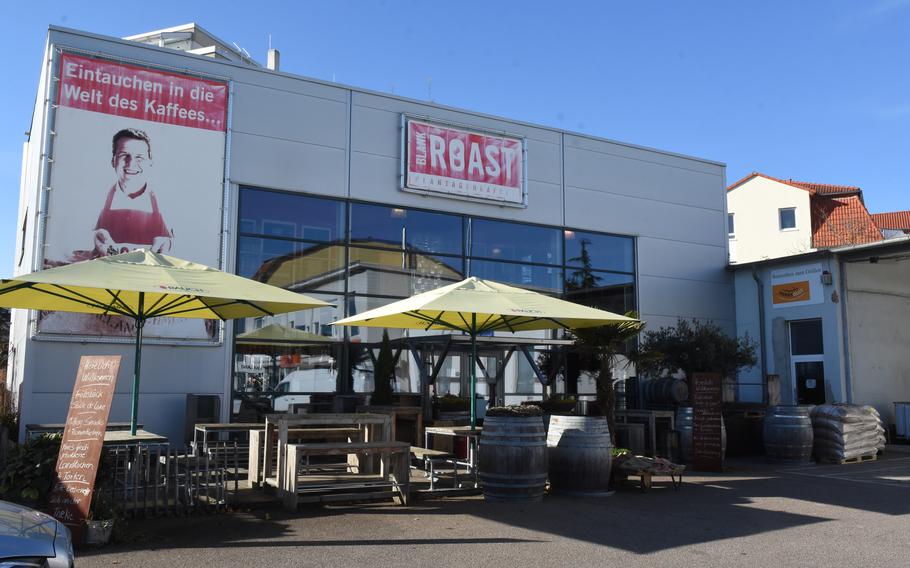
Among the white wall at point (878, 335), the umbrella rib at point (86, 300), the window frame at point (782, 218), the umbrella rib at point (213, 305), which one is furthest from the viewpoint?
the window frame at point (782, 218)

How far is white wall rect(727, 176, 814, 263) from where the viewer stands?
37969mm

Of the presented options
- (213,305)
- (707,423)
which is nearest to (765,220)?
(707,423)

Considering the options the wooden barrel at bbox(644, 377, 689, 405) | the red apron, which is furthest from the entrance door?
the red apron

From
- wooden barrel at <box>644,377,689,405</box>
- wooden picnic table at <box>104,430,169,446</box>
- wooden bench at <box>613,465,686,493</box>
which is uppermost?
wooden barrel at <box>644,377,689,405</box>

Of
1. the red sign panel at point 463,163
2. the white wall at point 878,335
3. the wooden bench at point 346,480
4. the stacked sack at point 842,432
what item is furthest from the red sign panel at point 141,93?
the white wall at point 878,335

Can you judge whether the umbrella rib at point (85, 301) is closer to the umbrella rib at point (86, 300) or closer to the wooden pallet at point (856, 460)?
the umbrella rib at point (86, 300)

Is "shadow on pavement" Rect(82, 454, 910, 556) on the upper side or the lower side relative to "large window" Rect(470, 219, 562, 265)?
lower

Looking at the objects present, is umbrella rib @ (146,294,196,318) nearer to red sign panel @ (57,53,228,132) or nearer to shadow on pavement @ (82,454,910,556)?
shadow on pavement @ (82,454,910,556)

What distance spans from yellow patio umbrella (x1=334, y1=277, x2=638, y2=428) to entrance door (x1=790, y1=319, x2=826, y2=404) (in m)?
8.57

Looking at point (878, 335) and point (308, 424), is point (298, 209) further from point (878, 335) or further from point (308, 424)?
point (878, 335)

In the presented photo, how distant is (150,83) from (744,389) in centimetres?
1395

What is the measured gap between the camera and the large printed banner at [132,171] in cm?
1159

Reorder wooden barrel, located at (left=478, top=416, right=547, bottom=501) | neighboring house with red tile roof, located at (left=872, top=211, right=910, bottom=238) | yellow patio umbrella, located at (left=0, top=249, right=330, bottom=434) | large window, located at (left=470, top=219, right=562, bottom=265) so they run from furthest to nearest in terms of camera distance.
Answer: neighboring house with red tile roof, located at (left=872, top=211, right=910, bottom=238) < large window, located at (left=470, top=219, right=562, bottom=265) < wooden barrel, located at (left=478, top=416, right=547, bottom=501) < yellow patio umbrella, located at (left=0, top=249, right=330, bottom=434)

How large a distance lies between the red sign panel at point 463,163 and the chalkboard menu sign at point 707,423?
5.51 m
